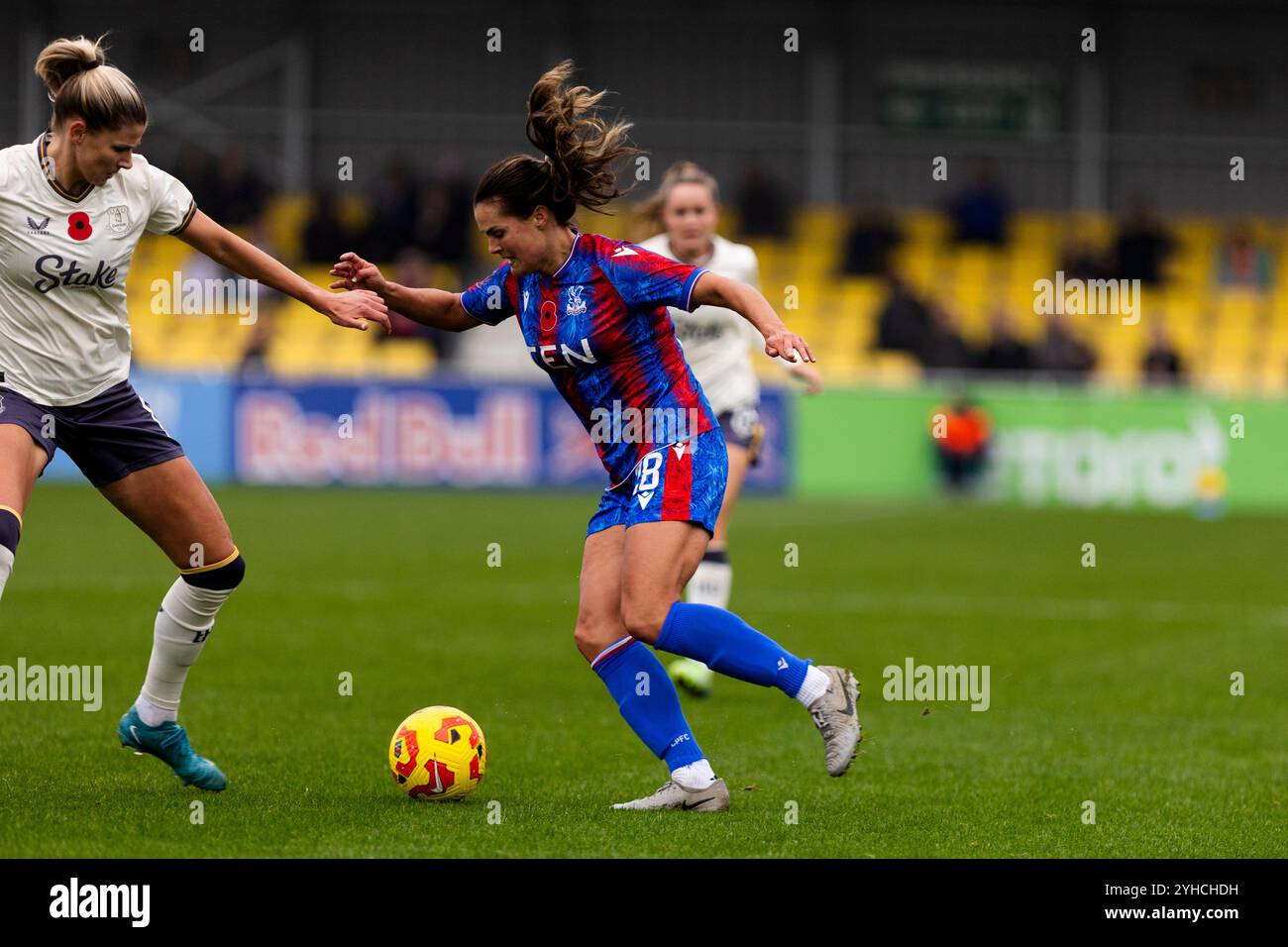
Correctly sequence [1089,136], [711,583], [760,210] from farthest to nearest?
1. [1089,136]
2. [760,210]
3. [711,583]

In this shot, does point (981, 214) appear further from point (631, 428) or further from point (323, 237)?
point (631, 428)

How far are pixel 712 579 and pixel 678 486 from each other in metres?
3.28

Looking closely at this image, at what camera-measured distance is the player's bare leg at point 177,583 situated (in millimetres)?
6258

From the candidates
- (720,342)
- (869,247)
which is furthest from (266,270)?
(869,247)

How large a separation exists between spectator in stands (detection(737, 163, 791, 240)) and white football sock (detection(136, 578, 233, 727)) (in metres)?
23.4

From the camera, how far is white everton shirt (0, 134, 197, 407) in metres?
5.89

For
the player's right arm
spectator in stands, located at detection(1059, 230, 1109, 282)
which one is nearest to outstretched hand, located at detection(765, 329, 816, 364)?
the player's right arm

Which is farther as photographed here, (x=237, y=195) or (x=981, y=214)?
(x=981, y=214)

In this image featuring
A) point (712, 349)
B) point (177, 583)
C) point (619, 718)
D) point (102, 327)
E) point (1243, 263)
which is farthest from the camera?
point (1243, 263)

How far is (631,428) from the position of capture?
6348mm

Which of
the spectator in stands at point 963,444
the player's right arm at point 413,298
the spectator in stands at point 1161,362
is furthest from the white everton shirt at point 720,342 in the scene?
the spectator in stands at point 1161,362

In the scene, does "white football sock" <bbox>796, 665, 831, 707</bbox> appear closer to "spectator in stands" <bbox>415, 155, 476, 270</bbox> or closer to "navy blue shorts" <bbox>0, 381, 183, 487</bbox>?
"navy blue shorts" <bbox>0, 381, 183, 487</bbox>

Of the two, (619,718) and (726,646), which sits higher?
(726,646)
